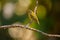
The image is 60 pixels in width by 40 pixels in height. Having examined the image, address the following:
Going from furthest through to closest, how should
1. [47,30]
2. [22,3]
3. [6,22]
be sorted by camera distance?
[22,3]
[6,22]
[47,30]

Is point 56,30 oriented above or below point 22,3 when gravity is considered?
below

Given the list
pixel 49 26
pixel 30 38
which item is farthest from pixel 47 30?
pixel 30 38

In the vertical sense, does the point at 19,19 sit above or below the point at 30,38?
above

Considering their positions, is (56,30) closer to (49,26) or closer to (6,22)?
(49,26)

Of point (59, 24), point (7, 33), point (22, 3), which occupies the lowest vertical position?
point (7, 33)

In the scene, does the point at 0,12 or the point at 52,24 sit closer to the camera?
the point at 52,24

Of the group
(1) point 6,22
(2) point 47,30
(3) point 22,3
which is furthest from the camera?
(3) point 22,3

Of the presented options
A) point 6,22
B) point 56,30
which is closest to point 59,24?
point 56,30

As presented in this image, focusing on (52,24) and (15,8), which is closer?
(52,24)

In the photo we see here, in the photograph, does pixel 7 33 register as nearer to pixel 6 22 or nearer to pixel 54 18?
pixel 6 22
